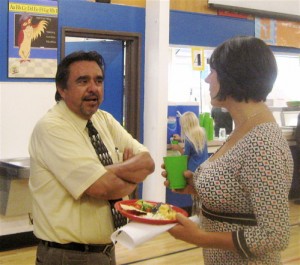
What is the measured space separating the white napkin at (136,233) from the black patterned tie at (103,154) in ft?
1.53

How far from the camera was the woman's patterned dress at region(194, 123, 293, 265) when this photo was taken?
133cm

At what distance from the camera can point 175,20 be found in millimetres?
5738

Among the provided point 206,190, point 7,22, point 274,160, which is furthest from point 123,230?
point 7,22

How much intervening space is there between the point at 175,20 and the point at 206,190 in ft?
14.9

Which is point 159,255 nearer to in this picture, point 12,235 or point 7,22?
point 12,235

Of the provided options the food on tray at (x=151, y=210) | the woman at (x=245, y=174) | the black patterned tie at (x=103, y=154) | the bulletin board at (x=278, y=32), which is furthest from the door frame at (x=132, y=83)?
the woman at (x=245, y=174)

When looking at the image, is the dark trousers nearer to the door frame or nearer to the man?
the man

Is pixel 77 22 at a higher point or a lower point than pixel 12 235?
higher

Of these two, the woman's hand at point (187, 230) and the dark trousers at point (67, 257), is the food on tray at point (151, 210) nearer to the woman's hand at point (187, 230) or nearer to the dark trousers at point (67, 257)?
the woman's hand at point (187, 230)

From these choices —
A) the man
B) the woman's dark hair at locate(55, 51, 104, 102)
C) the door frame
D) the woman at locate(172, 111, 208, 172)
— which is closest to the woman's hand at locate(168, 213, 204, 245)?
the man

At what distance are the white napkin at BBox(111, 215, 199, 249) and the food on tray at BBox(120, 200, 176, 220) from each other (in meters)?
0.07

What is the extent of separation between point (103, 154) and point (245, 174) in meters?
0.84

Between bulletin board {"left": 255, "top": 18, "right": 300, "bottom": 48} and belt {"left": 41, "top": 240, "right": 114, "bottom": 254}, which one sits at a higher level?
bulletin board {"left": 255, "top": 18, "right": 300, "bottom": 48}

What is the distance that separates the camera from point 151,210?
1765 mm
